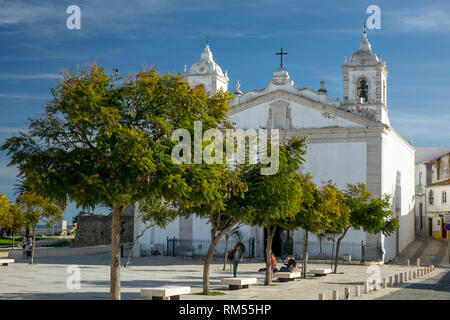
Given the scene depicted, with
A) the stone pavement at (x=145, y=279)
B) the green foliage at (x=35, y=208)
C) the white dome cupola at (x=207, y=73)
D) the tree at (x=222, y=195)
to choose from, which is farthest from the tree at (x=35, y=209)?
the white dome cupola at (x=207, y=73)

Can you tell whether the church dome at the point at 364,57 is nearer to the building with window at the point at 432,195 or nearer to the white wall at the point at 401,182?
the white wall at the point at 401,182

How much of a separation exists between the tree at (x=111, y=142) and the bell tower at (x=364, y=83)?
92.7 ft

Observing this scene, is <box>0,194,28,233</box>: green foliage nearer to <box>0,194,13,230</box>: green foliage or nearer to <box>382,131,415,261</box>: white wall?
<box>0,194,13,230</box>: green foliage

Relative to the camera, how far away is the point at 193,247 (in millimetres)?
44562

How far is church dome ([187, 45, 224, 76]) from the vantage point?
4694cm

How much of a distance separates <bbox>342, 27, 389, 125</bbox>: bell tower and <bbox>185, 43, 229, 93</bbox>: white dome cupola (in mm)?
9167

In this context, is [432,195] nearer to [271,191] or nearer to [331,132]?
[331,132]

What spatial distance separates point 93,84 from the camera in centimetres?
1590

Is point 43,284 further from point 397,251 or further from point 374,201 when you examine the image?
point 397,251

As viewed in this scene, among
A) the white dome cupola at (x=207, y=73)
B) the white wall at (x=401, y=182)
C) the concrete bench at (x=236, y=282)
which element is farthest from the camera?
the white dome cupola at (x=207, y=73)

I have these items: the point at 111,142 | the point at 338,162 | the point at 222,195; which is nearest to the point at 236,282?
the point at 222,195

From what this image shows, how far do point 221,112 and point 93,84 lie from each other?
3.75 m

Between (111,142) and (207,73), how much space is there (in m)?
32.0

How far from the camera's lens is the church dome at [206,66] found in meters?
46.9
